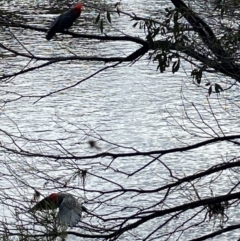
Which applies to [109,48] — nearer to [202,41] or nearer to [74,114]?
[74,114]

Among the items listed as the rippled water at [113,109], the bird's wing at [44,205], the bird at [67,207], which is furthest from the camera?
the rippled water at [113,109]

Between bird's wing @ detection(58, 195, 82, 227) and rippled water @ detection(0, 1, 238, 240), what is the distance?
432cm

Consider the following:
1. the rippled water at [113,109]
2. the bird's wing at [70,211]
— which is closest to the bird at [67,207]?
the bird's wing at [70,211]

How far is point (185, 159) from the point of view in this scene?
42.9 feet

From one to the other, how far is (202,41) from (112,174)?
20.1ft

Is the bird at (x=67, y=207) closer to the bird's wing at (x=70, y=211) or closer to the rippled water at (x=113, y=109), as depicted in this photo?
the bird's wing at (x=70, y=211)

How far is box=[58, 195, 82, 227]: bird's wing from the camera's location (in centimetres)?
652

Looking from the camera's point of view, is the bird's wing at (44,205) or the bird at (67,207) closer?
the bird's wing at (44,205)

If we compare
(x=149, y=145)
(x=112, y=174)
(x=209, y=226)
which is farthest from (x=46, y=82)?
(x=209, y=226)

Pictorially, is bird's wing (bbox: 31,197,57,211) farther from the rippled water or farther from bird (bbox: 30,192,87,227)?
the rippled water

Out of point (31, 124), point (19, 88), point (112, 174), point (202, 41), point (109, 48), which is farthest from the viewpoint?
point (109, 48)

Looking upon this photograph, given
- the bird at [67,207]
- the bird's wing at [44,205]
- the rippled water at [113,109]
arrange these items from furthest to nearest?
the rippled water at [113,109]
the bird at [67,207]
the bird's wing at [44,205]

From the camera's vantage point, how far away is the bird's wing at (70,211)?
21.4 feet

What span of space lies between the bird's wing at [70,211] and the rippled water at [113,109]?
170 inches
